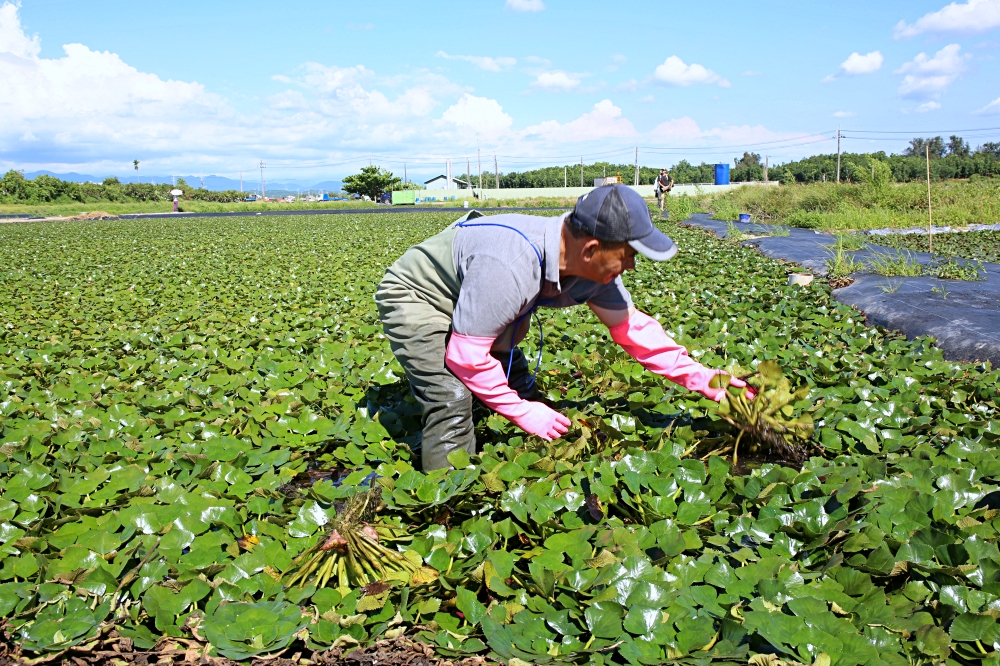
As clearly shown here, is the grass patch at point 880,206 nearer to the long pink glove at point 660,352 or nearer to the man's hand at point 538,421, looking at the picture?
the long pink glove at point 660,352

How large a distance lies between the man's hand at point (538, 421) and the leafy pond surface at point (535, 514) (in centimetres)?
9

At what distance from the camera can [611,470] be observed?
7.47 feet

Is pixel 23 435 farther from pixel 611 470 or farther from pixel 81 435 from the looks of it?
pixel 611 470

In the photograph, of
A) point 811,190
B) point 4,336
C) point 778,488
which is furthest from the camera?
point 811,190

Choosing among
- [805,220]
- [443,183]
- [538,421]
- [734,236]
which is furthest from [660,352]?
[443,183]

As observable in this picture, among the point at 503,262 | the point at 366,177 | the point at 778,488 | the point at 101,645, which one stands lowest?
the point at 101,645

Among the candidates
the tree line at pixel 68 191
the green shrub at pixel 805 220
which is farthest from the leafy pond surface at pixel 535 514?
the tree line at pixel 68 191

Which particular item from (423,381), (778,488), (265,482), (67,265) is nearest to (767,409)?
(778,488)

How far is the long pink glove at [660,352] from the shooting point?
2648 millimetres

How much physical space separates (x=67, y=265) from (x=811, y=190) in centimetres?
1611

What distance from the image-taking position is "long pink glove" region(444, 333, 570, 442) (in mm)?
2180

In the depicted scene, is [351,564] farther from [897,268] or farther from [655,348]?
[897,268]

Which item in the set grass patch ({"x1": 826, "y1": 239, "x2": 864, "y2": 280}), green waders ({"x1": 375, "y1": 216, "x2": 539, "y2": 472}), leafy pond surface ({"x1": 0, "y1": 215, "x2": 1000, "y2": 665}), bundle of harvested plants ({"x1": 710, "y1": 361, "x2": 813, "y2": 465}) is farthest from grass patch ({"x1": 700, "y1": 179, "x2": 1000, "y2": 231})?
green waders ({"x1": 375, "y1": 216, "x2": 539, "y2": 472})

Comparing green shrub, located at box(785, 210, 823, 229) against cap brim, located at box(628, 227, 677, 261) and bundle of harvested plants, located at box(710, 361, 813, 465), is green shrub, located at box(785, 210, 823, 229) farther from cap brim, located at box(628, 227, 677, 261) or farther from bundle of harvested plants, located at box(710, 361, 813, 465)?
cap brim, located at box(628, 227, 677, 261)
